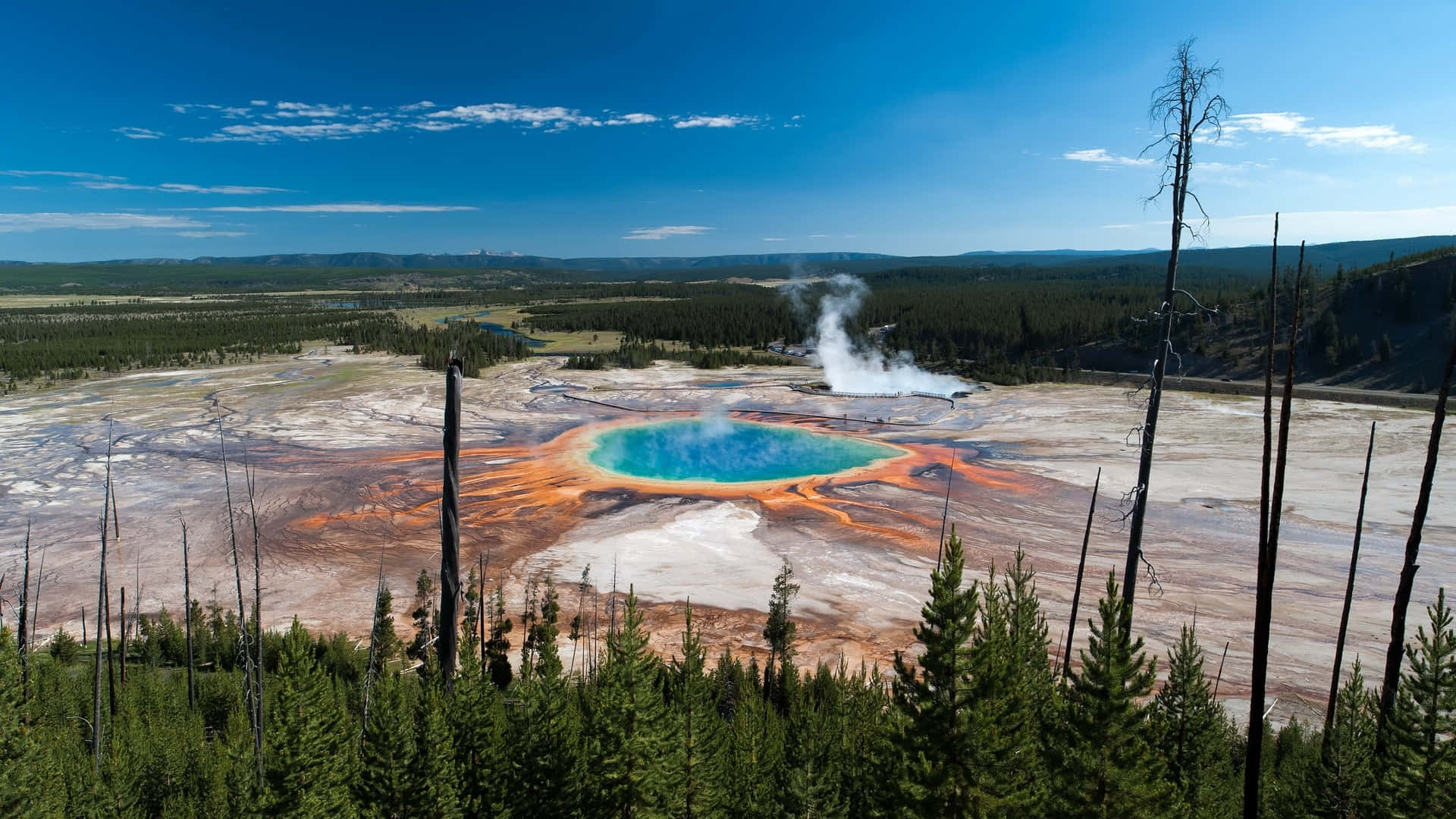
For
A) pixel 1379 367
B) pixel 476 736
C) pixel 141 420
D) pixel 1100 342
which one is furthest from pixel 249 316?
pixel 1379 367

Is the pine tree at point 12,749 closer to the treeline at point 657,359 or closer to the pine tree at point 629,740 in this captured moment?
the pine tree at point 629,740

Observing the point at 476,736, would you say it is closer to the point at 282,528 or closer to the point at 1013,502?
the point at 282,528

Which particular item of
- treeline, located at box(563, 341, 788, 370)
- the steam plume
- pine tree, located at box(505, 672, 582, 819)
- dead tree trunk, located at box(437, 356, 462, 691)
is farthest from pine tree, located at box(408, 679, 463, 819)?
treeline, located at box(563, 341, 788, 370)

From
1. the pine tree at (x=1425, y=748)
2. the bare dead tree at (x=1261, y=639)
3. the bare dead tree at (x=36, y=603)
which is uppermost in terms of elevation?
the bare dead tree at (x=1261, y=639)

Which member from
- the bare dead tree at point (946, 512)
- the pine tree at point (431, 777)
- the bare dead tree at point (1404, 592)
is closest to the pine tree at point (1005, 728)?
the bare dead tree at point (1404, 592)

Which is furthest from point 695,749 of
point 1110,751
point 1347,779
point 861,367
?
point 861,367

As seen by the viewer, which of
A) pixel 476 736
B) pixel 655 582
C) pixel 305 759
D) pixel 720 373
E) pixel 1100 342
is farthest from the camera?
pixel 1100 342
